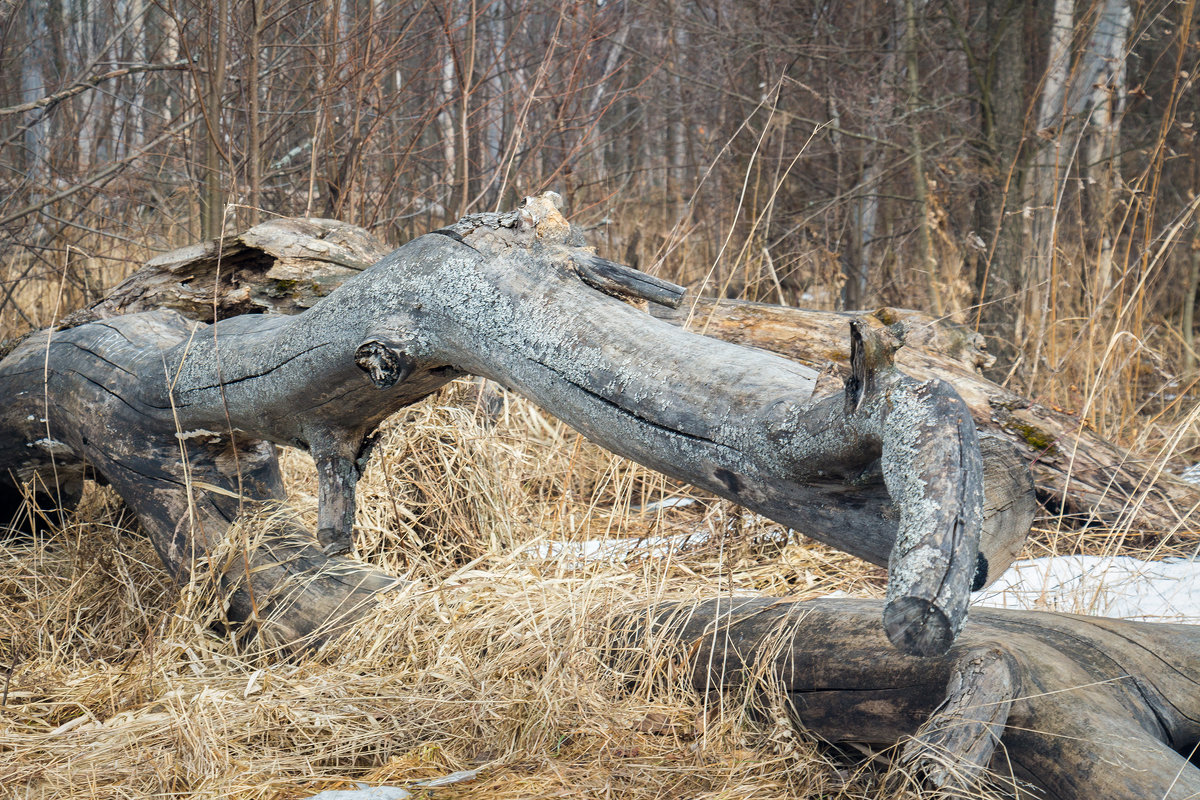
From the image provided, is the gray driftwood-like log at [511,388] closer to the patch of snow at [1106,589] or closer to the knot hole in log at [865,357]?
the knot hole in log at [865,357]

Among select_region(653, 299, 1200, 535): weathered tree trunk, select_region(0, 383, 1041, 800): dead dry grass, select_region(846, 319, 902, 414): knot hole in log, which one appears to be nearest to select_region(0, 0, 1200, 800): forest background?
select_region(0, 383, 1041, 800): dead dry grass

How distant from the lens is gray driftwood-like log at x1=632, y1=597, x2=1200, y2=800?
5.27ft

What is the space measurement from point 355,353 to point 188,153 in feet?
13.8

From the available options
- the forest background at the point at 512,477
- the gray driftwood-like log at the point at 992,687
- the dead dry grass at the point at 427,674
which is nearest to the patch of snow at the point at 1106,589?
the forest background at the point at 512,477

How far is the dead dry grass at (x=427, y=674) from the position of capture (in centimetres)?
188

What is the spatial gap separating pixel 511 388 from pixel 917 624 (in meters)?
1.02

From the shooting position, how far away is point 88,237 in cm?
621

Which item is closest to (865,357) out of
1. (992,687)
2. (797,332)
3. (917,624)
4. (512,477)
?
(917,624)

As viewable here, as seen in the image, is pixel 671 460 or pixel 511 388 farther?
pixel 511 388

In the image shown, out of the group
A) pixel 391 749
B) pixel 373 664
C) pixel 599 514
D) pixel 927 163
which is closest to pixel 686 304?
pixel 599 514

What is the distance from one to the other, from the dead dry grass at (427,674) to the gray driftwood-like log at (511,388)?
0.82 feet

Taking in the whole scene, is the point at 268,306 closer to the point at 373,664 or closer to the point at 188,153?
the point at 373,664

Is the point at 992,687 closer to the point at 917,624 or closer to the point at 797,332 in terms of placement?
the point at 917,624

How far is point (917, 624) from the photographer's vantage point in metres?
1.18
